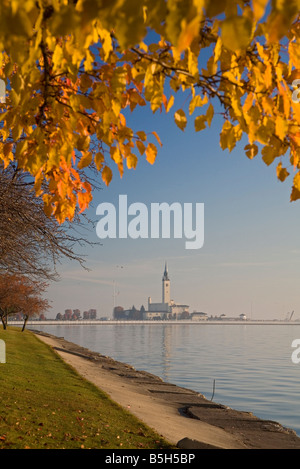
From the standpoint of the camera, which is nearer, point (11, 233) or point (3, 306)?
point (11, 233)

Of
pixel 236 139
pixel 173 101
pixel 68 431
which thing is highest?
pixel 173 101

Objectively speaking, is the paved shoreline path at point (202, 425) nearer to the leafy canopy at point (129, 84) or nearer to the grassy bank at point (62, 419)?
the grassy bank at point (62, 419)

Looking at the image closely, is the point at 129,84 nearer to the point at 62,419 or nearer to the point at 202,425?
the point at 62,419

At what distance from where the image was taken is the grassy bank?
32.1 feet

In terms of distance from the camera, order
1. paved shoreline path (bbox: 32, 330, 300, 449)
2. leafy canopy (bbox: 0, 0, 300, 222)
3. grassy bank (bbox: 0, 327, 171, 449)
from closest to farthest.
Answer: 1. leafy canopy (bbox: 0, 0, 300, 222)
2. grassy bank (bbox: 0, 327, 171, 449)
3. paved shoreline path (bbox: 32, 330, 300, 449)

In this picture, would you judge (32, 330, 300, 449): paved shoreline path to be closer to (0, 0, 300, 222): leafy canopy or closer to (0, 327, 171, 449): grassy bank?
(0, 327, 171, 449): grassy bank

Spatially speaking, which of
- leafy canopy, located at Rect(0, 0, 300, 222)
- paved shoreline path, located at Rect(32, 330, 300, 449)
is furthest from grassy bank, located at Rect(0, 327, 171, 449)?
leafy canopy, located at Rect(0, 0, 300, 222)

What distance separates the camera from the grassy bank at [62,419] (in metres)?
9.77

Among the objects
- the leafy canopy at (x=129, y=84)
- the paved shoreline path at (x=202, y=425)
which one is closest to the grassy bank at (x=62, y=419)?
the paved shoreline path at (x=202, y=425)

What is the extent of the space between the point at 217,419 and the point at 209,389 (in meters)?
16.8

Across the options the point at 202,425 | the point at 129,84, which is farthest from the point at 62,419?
the point at 129,84

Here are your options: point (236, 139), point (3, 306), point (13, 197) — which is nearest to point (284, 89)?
point (236, 139)
